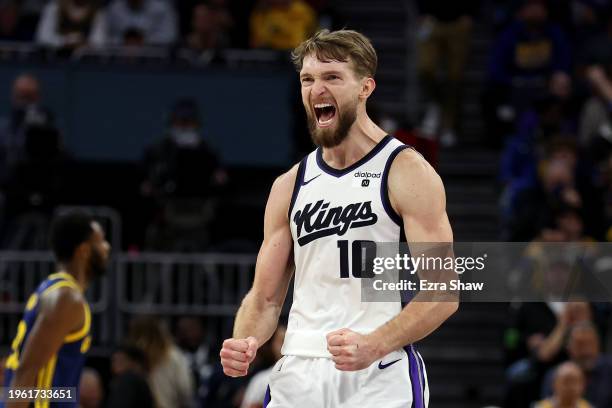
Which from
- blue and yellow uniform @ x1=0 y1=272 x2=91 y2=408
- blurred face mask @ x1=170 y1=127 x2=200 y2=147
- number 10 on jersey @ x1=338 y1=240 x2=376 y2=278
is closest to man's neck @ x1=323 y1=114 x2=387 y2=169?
number 10 on jersey @ x1=338 y1=240 x2=376 y2=278

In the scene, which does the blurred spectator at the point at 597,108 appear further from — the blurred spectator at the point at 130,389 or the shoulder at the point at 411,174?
the shoulder at the point at 411,174

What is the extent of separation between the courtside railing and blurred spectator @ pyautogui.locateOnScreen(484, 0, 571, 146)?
12.5 ft

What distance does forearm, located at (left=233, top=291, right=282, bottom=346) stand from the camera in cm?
652

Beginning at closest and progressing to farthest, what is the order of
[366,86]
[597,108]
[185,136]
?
[366,86], [185,136], [597,108]

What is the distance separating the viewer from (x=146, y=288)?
547 inches

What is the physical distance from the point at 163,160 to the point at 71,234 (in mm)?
5669

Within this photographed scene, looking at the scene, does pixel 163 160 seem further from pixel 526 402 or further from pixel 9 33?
pixel 526 402

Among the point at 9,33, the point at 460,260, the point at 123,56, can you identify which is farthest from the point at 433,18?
the point at 460,260

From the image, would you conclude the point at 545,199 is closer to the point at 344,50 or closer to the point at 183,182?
the point at 183,182

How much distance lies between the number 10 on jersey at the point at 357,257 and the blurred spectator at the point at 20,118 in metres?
8.74

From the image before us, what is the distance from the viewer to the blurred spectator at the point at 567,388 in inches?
450

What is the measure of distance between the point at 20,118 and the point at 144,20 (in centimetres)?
232

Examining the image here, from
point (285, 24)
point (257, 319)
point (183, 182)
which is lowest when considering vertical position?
point (257, 319)

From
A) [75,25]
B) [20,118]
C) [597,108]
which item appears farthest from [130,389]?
[597,108]
